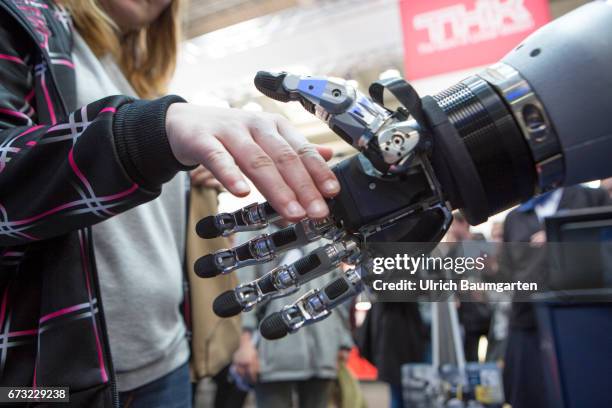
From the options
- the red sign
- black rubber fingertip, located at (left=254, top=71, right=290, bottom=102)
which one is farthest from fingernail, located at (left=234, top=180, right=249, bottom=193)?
the red sign

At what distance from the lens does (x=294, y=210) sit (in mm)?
261

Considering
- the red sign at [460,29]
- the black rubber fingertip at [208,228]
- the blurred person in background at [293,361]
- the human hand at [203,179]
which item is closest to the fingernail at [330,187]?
the black rubber fingertip at [208,228]

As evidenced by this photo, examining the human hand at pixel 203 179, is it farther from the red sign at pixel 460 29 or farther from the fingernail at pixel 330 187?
the red sign at pixel 460 29

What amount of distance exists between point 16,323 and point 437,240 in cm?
33

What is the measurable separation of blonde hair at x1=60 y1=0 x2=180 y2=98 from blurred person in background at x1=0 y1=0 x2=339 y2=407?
10 mm

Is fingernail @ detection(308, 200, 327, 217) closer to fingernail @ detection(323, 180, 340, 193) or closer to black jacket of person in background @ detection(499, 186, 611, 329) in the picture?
fingernail @ detection(323, 180, 340, 193)

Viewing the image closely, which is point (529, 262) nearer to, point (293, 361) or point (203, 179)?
point (203, 179)

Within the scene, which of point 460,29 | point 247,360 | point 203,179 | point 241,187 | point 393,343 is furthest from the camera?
point 460,29

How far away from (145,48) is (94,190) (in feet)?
1.50

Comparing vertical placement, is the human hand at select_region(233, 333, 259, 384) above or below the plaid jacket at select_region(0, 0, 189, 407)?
below

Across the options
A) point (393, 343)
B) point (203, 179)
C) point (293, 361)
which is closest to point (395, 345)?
point (393, 343)

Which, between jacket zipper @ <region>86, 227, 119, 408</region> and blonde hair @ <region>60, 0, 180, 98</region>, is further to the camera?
blonde hair @ <region>60, 0, 180, 98</region>

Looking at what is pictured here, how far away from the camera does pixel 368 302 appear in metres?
0.35

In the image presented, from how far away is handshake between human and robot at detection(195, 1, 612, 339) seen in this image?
1.00ft
